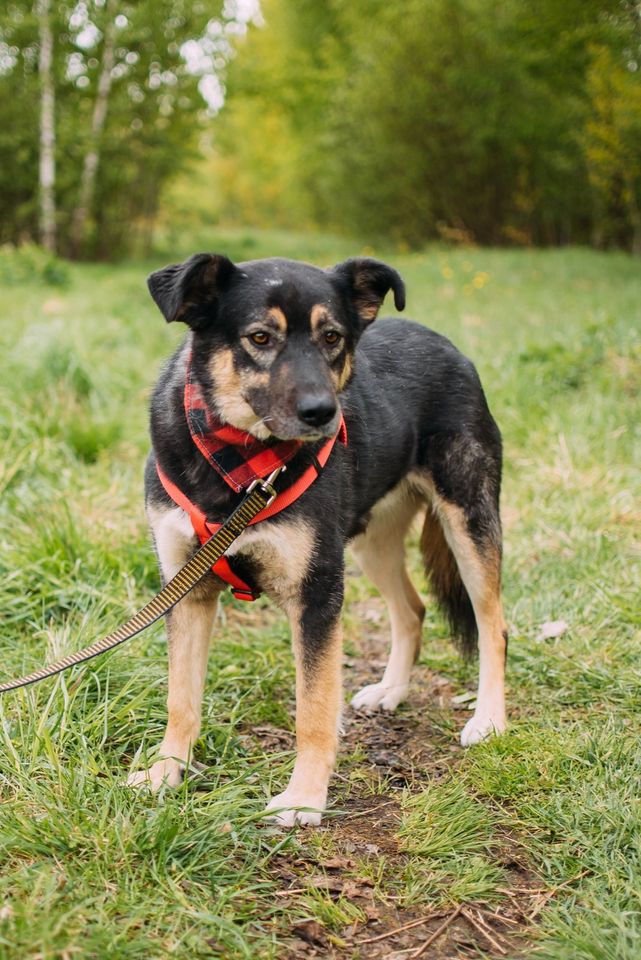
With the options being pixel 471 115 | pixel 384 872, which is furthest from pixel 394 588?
pixel 471 115

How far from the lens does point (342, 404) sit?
346 cm

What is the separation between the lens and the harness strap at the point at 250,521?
2938mm

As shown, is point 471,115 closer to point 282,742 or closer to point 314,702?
point 282,742

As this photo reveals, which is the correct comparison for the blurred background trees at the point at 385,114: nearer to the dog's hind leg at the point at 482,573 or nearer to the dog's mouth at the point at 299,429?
the dog's hind leg at the point at 482,573

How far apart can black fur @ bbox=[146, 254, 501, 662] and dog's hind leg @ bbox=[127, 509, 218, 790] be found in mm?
145

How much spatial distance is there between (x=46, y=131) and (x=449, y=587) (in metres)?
21.1

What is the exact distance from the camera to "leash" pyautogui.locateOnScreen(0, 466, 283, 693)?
286 cm

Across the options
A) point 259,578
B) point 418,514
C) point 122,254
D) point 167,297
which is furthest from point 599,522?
point 122,254

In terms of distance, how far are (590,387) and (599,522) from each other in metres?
2.28

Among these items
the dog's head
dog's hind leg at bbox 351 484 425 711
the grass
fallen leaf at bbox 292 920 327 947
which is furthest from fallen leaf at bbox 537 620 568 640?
fallen leaf at bbox 292 920 327 947

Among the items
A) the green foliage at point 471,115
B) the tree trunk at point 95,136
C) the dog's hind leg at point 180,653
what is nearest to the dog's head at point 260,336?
the dog's hind leg at point 180,653

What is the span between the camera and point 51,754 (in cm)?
281

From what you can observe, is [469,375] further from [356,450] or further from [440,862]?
[440,862]

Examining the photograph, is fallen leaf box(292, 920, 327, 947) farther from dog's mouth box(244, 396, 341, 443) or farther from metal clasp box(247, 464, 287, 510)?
dog's mouth box(244, 396, 341, 443)
